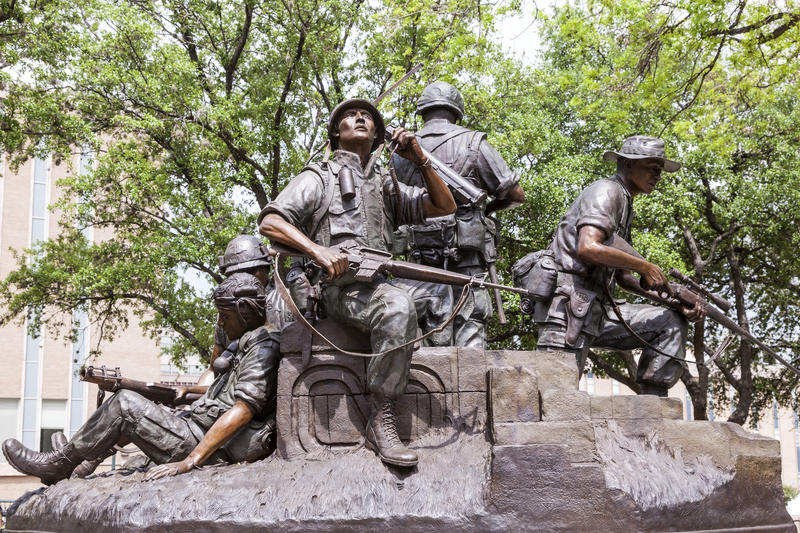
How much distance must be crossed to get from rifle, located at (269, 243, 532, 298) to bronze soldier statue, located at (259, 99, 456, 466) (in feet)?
0.27

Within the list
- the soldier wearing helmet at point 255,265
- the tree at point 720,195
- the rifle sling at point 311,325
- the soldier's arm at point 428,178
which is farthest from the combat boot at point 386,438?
the tree at point 720,195

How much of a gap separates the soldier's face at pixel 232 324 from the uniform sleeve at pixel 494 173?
2213mm

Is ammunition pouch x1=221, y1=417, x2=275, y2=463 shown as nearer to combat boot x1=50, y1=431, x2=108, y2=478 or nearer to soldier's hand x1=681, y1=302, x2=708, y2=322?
combat boot x1=50, y1=431, x2=108, y2=478

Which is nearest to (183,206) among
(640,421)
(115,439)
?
(115,439)

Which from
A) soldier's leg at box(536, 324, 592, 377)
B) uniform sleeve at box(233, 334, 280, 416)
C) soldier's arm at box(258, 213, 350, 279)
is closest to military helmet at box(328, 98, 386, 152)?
soldier's arm at box(258, 213, 350, 279)

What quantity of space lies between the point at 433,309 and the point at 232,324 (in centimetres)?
148

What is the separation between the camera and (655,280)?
6055 mm

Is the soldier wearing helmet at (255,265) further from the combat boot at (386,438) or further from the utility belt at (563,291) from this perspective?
the utility belt at (563,291)

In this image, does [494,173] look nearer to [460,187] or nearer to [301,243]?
[460,187]

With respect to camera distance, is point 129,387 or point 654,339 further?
point 129,387

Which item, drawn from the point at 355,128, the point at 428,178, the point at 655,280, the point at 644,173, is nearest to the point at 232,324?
the point at 355,128

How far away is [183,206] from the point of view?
17594 mm

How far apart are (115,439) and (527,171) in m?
13.4

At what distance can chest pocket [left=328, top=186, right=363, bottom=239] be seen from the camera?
18.6ft
